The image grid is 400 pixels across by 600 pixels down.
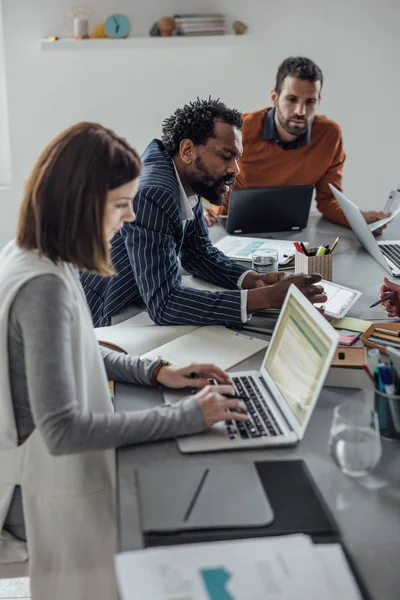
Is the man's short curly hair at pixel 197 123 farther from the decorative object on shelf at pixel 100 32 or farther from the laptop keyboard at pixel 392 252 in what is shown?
the decorative object on shelf at pixel 100 32

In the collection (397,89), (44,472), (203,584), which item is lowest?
(44,472)

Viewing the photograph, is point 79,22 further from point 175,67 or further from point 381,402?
point 381,402

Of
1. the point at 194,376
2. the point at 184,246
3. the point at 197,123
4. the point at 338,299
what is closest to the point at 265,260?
the point at 184,246

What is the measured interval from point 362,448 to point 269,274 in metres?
1.08

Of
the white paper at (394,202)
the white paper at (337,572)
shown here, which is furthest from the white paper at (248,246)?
the white paper at (337,572)

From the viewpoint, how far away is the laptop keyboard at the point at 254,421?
4.66ft

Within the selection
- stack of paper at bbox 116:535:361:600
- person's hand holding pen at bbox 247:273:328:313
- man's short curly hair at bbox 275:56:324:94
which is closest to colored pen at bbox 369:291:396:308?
person's hand holding pen at bbox 247:273:328:313

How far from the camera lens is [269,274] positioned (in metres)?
2.31

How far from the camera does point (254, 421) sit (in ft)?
4.81

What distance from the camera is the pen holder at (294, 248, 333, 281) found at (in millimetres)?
2270

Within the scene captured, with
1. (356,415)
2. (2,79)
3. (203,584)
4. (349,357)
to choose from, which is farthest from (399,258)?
(2,79)

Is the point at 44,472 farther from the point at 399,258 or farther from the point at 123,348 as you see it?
the point at 399,258

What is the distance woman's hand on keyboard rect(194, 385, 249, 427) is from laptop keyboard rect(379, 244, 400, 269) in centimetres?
124

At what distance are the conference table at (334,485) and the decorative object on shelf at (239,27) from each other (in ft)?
9.37
